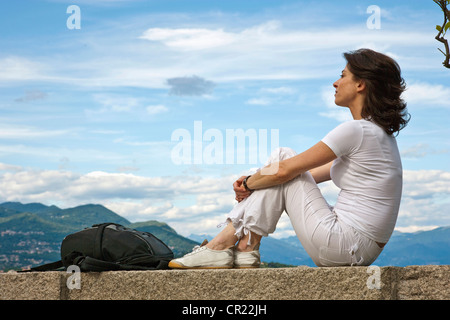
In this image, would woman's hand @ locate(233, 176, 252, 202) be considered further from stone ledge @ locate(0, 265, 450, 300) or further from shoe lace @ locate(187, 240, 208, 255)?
stone ledge @ locate(0, 265, 450, 300)

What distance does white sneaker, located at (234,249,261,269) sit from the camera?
4.17 metres

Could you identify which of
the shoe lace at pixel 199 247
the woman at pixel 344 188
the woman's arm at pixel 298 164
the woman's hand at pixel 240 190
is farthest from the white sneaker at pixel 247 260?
the woman's arm at pixel 298 164

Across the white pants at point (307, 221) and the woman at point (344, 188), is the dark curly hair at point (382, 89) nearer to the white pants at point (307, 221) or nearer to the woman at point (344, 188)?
the woman at point (344, 188)

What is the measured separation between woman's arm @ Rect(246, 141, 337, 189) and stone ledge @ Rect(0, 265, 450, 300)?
67cm

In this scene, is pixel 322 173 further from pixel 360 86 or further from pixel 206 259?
pixel 206 259

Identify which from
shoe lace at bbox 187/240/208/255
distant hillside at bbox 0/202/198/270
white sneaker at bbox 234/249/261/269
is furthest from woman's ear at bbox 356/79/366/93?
distant hillside at bbox 0/202/198/270

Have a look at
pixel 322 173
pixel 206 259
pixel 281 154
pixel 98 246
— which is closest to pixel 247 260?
pixel 206 259

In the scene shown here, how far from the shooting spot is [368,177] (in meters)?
3.95

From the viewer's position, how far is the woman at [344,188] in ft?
12.7

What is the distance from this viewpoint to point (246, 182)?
4090mm

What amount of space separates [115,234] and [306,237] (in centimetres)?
156

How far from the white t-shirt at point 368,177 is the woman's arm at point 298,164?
0.21ft

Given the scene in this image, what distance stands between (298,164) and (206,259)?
1.05 meters
